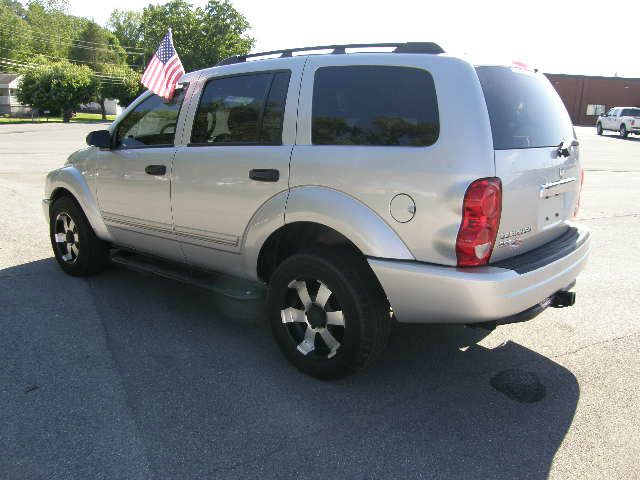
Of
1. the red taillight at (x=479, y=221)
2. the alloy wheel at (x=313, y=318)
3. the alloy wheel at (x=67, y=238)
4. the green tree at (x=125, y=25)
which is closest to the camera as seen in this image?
the red taillight at (x=479, y=221)

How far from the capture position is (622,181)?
1418cm

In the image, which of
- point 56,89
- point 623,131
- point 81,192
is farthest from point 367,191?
point 56,89

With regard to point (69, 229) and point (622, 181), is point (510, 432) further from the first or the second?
point (622, 181)

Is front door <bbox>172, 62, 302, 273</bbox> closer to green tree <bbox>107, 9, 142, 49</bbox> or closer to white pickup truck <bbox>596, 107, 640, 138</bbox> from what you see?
white pickup truck <bbox>596, 107, 640, 138</bbox>

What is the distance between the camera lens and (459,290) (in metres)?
2.83

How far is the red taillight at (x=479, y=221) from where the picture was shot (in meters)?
2.78

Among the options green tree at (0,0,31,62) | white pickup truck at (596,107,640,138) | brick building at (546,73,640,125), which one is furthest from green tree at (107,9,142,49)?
white pickup truck at (596,107,640,138)

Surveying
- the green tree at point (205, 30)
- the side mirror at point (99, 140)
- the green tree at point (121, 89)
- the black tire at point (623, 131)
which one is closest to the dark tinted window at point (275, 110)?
the side mirror at point (99, 140)

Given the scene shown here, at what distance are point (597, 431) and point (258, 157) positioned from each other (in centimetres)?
251

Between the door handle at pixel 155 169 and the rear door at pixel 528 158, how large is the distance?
7.89 ft

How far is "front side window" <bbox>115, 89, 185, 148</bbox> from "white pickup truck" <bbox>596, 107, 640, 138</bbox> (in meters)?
39.1

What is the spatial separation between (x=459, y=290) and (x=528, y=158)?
2.84 ft

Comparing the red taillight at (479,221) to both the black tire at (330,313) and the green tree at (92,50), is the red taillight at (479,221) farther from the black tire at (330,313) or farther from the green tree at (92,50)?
the green tree at (92,50)

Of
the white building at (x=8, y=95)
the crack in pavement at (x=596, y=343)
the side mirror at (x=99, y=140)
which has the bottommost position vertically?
the crack in pavement at (x=596, y=343)
